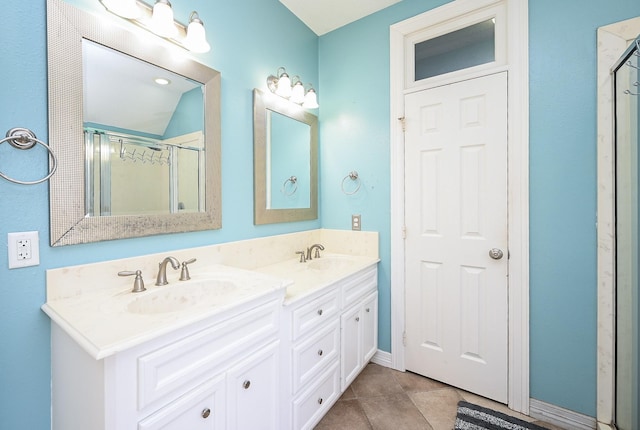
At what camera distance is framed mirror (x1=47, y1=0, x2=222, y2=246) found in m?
1.07

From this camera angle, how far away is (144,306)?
3.81ft

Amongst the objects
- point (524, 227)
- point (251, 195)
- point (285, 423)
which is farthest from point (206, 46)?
point (524, 227)

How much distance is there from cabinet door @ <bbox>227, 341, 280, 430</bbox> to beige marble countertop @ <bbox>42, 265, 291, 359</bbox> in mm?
262

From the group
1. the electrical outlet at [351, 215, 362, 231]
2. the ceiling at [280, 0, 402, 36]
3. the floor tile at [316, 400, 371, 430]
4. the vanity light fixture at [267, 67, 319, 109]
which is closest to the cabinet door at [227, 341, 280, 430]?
the floor tile at [316, 400, 371, 430]

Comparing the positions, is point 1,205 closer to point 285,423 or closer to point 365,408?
point 285,423

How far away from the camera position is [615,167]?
55.8 inches

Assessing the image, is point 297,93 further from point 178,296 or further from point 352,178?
point 178,296

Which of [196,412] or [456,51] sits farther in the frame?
[456,51]

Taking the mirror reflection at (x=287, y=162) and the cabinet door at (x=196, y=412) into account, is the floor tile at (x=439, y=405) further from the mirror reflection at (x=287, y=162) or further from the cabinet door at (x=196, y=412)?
the mirror reflection at (x=287, y=162)

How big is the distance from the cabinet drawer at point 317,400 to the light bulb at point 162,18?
5.99ft

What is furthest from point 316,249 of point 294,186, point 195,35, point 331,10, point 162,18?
point 331,10

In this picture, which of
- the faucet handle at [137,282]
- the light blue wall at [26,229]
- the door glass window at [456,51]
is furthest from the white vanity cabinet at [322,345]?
the door glass window at [456,51]

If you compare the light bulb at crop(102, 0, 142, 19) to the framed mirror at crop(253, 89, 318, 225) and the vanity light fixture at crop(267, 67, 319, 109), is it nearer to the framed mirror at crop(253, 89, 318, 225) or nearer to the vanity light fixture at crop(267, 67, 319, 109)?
the framed mirror at crop(253, 89, 318, 225)

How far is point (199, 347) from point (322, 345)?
786mm
